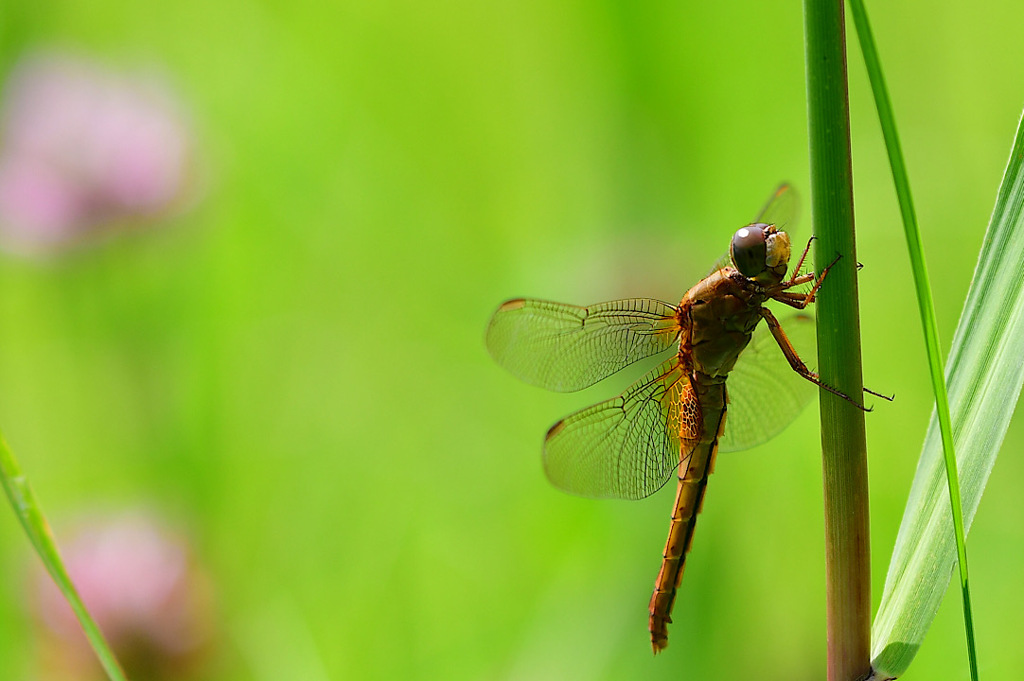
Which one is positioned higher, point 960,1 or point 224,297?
point 960,1

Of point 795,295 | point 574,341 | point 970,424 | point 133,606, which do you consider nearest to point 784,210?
point 795,295

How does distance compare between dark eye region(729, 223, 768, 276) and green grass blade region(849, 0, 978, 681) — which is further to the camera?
dark eye region(729, 223, 768, 276)

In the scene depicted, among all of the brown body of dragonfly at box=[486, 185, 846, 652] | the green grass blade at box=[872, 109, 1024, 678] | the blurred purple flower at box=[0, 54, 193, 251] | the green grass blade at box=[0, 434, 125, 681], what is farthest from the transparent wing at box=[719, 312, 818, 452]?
the blurred purple flower at box=[0, 54, 193, 251]

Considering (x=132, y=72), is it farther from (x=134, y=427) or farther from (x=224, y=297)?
(x=134, y=427)

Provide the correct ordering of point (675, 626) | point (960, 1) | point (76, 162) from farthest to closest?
1. point (960, 1)
2. point (76, 162)
3. point (675, 626)

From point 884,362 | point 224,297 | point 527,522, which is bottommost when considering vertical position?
point 527,522

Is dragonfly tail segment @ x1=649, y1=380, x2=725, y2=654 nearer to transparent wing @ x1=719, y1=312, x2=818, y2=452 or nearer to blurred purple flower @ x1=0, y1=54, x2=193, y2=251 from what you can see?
transparent wing @ x1=719, y1=312, x2=818, y2=452

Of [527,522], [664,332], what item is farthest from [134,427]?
[664,332]

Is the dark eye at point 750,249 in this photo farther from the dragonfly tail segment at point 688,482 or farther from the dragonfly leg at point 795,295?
the dragonfly tail segment at point 688,482
